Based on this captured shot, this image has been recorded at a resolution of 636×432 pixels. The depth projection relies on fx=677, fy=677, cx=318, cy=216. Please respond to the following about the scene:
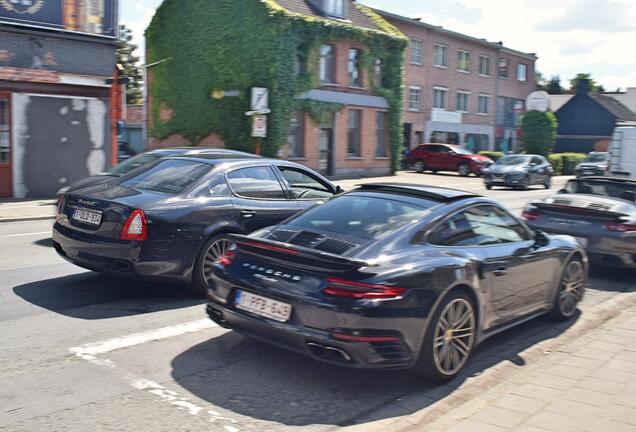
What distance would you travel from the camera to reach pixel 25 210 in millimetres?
15672

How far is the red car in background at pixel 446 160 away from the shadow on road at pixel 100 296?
30786 mm

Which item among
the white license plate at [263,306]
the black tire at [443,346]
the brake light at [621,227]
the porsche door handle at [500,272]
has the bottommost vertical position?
the black tire at [443,346]

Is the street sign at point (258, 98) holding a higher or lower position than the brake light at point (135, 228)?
higher

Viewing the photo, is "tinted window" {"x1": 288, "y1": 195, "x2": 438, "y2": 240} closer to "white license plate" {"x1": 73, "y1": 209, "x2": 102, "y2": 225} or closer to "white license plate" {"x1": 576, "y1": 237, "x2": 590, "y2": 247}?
"white license plate" {"x1": 73, "y1": 209, "x2": 102, "y2": 225}

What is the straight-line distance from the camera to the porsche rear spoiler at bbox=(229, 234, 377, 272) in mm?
4602

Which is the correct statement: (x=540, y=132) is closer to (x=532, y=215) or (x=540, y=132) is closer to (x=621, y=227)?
(x=532, y=215)

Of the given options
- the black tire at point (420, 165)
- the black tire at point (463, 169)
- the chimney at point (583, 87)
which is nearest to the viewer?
the black tire at point (463, 169)

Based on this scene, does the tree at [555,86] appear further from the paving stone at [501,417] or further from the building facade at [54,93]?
the paving stone at [501,417]

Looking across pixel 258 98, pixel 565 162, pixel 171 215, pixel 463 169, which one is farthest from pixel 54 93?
pixel 565 162

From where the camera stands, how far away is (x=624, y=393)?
477 cm

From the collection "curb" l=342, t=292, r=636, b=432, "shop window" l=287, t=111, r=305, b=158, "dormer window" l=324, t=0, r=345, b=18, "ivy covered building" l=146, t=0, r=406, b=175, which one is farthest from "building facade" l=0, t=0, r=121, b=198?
"curb" l=342, t=292, r=636, b=432

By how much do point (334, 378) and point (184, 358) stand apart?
3.96 feet

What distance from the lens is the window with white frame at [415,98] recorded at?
43406mm

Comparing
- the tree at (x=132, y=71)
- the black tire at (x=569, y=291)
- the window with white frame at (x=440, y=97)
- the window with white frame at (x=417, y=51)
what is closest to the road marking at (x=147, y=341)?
the black tire at (x=569, y=291)
